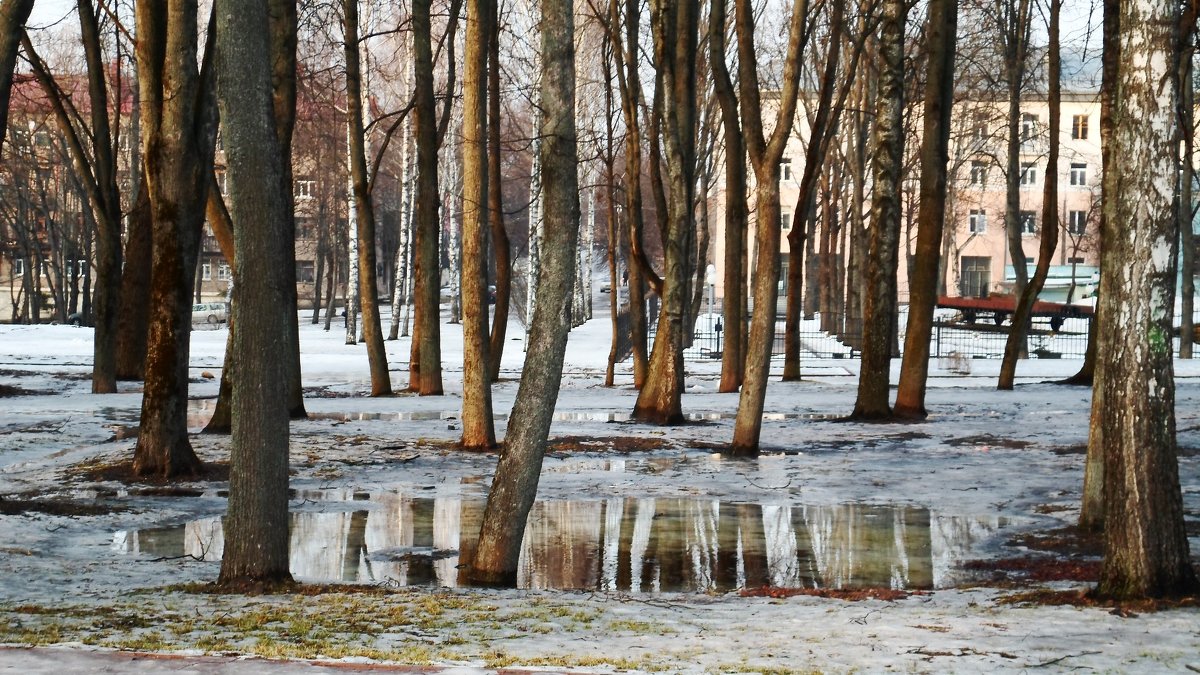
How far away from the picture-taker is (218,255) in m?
88.8

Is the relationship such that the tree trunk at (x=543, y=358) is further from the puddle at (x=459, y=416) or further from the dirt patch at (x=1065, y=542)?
the puddle at (x=459, y=416)

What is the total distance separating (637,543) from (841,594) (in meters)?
2.92

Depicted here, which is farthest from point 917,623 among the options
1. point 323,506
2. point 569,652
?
point 323,506

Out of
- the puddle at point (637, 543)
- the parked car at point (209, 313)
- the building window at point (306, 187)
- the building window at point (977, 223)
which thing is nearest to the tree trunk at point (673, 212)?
the puddle at point (637, 543)

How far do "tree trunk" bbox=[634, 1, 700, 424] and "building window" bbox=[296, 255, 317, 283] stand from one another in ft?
252

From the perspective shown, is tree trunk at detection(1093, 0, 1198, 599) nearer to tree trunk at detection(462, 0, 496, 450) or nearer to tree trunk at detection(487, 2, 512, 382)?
tree trunk at detection(462, 0, 496, 450)

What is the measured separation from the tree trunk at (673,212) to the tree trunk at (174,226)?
652 centimetres

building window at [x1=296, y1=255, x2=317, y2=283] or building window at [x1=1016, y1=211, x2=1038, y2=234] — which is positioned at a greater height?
building window at [x1=1016, y1=211, x2=1038, y2=234]

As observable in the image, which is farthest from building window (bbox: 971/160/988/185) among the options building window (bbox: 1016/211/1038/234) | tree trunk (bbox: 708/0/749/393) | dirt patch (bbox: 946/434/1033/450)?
dirt patch (bbox: 946/434/1033/450)

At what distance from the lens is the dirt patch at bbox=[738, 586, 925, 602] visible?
791 cm

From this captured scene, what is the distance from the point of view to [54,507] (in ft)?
38.0

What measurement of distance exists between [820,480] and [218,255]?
79822 mm

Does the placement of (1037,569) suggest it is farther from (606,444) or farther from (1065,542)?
(606,444)

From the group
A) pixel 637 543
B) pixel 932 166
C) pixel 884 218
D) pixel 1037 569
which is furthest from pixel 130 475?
pixel 932 166
